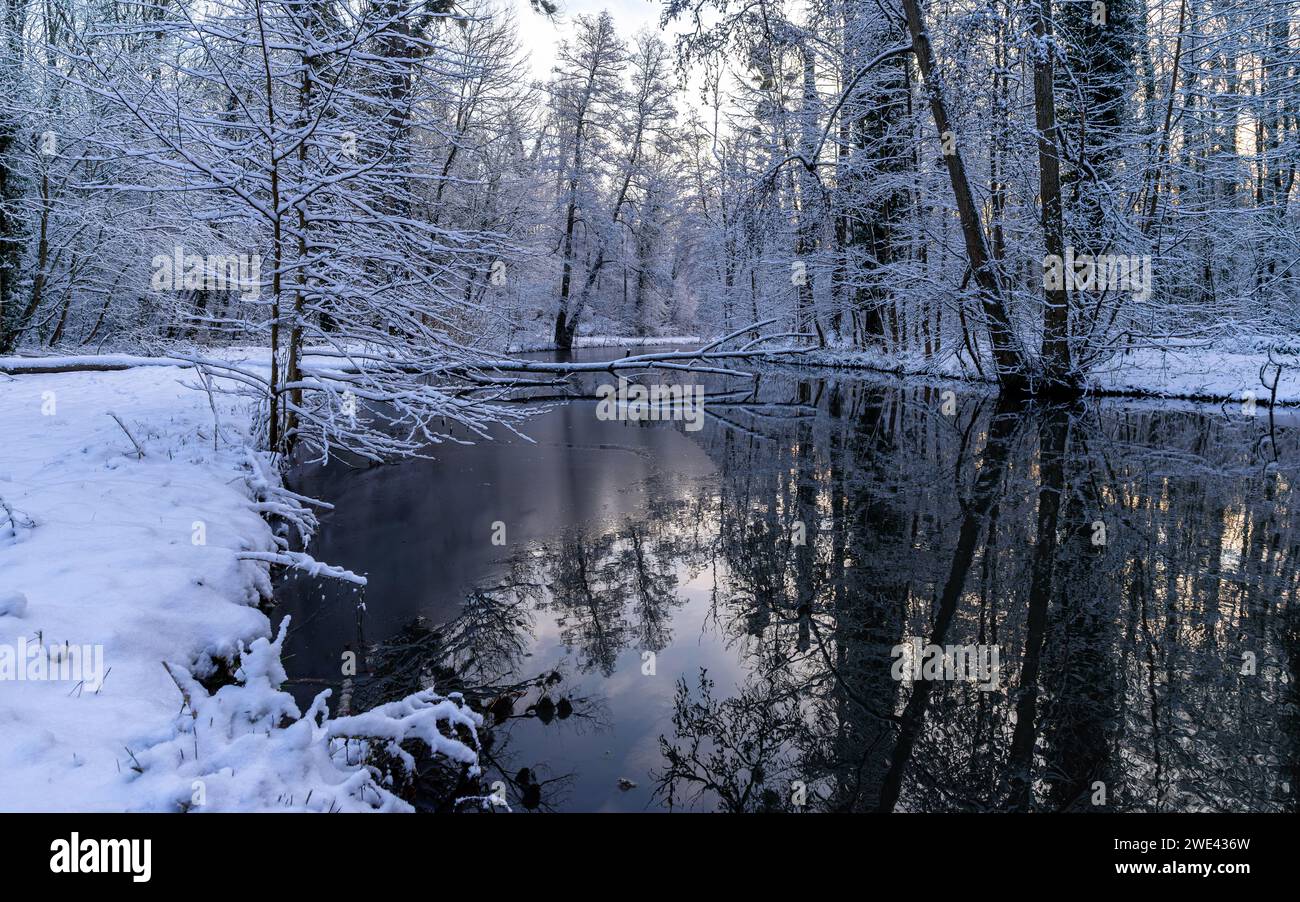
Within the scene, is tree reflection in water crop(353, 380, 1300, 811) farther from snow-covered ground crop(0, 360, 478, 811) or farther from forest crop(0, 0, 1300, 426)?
forest crop(0, 0, 1300, 426)

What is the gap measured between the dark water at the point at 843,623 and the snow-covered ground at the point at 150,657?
0.53 metres

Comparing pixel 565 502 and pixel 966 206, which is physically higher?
pixel 966 206

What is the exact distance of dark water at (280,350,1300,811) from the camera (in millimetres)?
3174

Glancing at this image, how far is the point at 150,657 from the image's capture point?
138 inches

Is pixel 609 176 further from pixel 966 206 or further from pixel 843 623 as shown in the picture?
pixel 843 623

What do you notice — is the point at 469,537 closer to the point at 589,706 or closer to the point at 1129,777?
the point at 589,706
